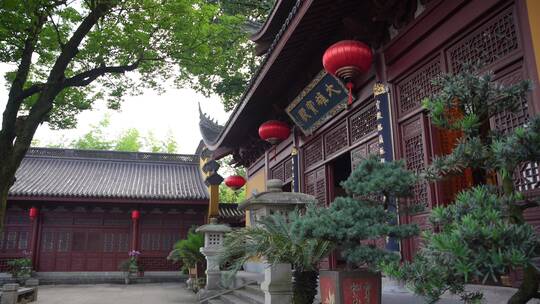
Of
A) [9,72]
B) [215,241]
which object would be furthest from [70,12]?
[215,241]

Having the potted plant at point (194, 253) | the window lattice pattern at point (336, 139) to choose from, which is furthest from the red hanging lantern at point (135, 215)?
the window lattice pattern at point (336, 139)

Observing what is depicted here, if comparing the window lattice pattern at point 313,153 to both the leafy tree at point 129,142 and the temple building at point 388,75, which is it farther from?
the leafy tree at point 129,142

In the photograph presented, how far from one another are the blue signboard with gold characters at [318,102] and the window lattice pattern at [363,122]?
0.87 ft

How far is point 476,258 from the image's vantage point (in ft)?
5.38

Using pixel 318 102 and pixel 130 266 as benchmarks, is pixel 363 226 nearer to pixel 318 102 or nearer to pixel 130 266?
pixel 318 102

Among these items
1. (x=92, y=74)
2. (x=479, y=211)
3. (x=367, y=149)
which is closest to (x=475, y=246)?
(x=479, y=211)

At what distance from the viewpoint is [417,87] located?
4.54 meters

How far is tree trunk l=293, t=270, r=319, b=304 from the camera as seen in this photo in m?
3.96

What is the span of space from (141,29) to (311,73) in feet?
10.6

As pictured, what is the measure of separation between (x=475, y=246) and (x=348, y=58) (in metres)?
3.36

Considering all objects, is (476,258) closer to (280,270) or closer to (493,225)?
(493,225)

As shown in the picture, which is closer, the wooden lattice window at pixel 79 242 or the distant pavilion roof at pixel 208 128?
the distant pavilion roof at pixel 208 128

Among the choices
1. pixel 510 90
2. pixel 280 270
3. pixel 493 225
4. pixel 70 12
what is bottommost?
pixel 280 270

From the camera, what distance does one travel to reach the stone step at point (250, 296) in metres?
5.95
